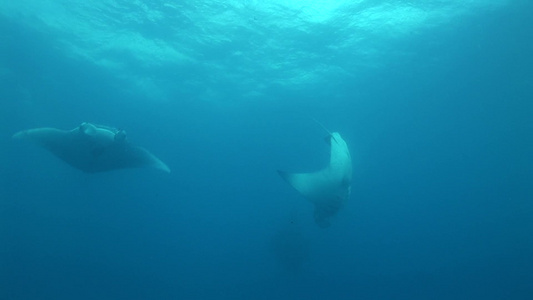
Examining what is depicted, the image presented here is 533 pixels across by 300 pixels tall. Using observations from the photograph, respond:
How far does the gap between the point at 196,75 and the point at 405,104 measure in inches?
587

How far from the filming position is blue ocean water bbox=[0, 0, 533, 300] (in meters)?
18.2

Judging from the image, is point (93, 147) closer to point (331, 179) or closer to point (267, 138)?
point (331, 179)

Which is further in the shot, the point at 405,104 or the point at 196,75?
the point at 405,104

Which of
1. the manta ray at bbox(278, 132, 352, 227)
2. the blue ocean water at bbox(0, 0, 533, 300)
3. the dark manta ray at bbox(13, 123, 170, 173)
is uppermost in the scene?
the blue ocean water at bbox(0, 0, 533, 300)

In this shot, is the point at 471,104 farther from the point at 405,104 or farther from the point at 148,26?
the point at 148,26

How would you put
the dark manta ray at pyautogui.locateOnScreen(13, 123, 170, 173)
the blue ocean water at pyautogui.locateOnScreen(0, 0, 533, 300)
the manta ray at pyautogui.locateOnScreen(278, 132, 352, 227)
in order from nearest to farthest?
the manta ray at pyautogui.locateOnScreen(278, 132, 352, 227)
the dark manta ray at pyautogui.locateOnScreen(13, 123, 170, 173)
the blue ocean water at pyautogui.locateOnScreen(0, 0, 533, 300)

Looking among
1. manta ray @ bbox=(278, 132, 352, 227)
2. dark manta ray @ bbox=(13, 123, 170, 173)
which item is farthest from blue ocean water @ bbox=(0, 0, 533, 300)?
dark manta ray @ bbox=(13, 123, 170, 173)

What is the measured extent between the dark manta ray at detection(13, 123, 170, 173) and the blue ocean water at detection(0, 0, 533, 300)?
229 inches

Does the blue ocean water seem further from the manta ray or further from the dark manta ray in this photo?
the dark manta ray

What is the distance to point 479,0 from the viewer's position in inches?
610

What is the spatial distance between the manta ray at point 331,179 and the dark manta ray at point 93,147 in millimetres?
3525

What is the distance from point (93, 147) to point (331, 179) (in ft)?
19.0

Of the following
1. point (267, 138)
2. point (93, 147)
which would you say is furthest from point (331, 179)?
point (267, 138)

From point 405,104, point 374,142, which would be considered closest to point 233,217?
point 374,142
